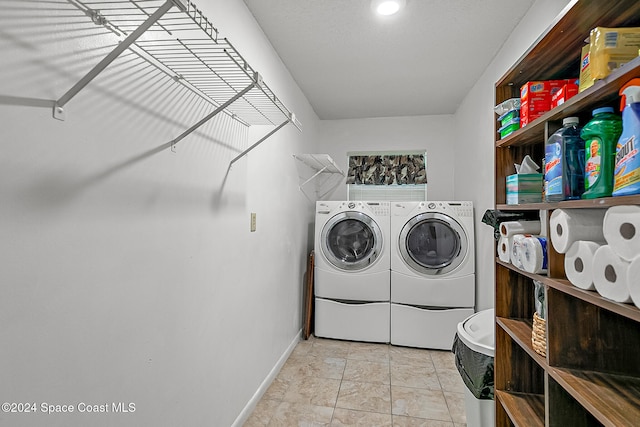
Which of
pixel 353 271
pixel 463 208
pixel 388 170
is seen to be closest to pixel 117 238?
pixel 353 271

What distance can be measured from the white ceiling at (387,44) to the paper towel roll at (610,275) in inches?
64.0

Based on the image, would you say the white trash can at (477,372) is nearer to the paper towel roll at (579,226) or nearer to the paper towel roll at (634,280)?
the paper towel roll at (579,226)

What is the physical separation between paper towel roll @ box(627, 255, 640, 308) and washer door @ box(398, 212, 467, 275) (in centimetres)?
230

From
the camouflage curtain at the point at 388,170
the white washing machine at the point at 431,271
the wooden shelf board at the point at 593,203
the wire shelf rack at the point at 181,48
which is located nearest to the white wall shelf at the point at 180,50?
the wire shelf rack at the point at 181,48

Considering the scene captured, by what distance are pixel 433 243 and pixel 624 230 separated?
2363 mm

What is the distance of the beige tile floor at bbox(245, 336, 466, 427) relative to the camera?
1994 mm

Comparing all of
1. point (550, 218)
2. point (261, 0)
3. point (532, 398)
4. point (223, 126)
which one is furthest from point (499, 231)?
point (261, 0)

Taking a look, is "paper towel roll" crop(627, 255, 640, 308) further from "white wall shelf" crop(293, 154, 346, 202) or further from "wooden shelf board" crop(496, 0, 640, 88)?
"white wall shelf" crop(293, 154, 346, 202)

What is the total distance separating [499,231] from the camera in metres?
1.43

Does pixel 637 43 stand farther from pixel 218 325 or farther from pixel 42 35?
pixel 218 325

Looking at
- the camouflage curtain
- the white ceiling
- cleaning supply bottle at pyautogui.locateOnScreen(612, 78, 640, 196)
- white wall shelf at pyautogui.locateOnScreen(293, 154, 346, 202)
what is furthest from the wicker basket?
the camouflage curtain

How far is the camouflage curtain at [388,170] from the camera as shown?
3872 millimetres

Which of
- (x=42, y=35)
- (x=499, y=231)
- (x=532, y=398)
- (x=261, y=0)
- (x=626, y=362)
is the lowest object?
(x=532, y=398)

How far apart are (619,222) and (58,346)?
1411 mm
